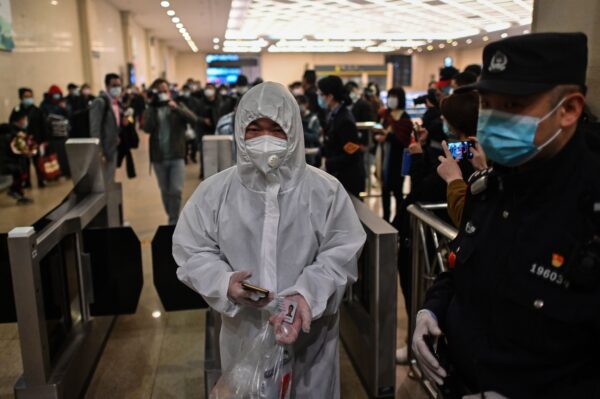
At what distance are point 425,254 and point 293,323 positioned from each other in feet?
4.01

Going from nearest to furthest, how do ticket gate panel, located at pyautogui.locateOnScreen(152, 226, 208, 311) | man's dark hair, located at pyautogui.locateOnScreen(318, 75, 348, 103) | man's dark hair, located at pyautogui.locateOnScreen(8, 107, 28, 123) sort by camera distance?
1. ticket gate panel, located at pyautogui.locateOnScreen(152, 226, 208, 311)
2. man's dark hair, located at pyautogui.locateOnScreen(318, 75, 348, 103)
3. man's dark hair, located at pyautogui.locateOnScreen(8, 107, 28, 123)

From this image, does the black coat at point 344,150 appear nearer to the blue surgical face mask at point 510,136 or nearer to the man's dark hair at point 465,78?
the man's dark hair at point 465,78

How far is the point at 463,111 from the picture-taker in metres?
2.26

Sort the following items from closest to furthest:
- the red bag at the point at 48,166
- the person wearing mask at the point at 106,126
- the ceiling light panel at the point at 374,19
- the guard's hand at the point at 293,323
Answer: the guard's hand at the point at 293,323 → the person wearing mask at the point at 106,126 → the red bag at the point at 48,166 → the ceiling light panel at the point at 374,19

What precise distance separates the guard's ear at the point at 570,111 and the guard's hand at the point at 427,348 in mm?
604

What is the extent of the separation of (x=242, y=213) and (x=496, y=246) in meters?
0.84

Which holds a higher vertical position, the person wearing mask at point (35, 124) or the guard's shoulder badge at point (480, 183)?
the guard's shoulder badge at point (480, 183)

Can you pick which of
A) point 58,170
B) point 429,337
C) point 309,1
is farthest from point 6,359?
point 309,1

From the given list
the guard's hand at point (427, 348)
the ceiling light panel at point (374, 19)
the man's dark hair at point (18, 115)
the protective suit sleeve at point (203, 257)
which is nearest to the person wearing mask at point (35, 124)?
the man's dark hair at point (18, 115)

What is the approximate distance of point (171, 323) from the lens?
3.65m

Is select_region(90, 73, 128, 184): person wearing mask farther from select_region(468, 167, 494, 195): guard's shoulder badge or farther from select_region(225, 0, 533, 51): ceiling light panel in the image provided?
select_region(225, 0, 533, 51): ceiling light panel

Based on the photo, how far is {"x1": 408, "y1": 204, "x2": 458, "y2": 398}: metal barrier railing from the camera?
2.46m

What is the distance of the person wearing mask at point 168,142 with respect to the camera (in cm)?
516

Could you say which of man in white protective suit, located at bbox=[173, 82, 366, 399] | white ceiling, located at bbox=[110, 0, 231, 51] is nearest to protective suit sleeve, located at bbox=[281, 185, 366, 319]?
man in white protective suit, located at bbox=[173, 82, 366, 399]
